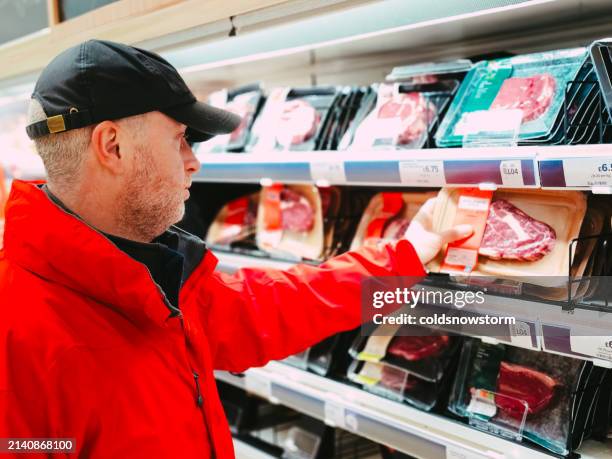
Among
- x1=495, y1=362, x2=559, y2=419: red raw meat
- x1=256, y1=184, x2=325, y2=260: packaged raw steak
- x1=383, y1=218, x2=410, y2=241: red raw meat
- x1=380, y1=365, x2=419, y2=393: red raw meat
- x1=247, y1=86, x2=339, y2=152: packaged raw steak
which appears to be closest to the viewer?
x1=495, y1=362, x2=559, y2=419: red raw meat

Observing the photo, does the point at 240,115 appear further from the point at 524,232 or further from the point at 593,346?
the point at 593,346

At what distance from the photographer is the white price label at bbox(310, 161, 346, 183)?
1.76 meters

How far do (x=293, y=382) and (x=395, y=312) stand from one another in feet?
1.67

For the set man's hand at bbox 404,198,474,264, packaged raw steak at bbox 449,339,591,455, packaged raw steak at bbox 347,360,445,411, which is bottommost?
packaged raw steak at bbox 347,360,445,411

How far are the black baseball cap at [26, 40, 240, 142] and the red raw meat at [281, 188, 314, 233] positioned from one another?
3.62 ft

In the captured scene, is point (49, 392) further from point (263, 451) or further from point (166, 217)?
point (263, 451)

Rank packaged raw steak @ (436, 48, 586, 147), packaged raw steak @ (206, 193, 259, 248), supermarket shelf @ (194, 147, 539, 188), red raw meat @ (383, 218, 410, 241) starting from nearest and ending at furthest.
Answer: supermarket shelf @ (194, 147, 539, 188) < packaged raw steak @ (436, 48, 586, 147) < red raw meat @ (383, 218, 410, 241) < packaged raw steak @ (206, 193, 259, 248)

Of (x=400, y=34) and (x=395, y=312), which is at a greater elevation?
(x=400, y=34)

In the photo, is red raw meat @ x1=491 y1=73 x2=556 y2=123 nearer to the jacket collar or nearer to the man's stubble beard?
the man's stubble beard

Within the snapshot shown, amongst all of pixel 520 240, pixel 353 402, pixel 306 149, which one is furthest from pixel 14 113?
pixel 520 240

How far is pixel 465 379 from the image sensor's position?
1777 mm

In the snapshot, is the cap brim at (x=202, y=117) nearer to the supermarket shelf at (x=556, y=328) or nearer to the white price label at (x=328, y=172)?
the white price label at (x=328, y=172)

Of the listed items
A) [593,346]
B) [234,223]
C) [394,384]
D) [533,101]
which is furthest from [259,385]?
[533,101]

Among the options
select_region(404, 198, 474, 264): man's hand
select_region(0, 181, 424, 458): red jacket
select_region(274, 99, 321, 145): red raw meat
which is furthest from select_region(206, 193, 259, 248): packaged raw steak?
select_region(0, 181, 424, 458): red jacket
